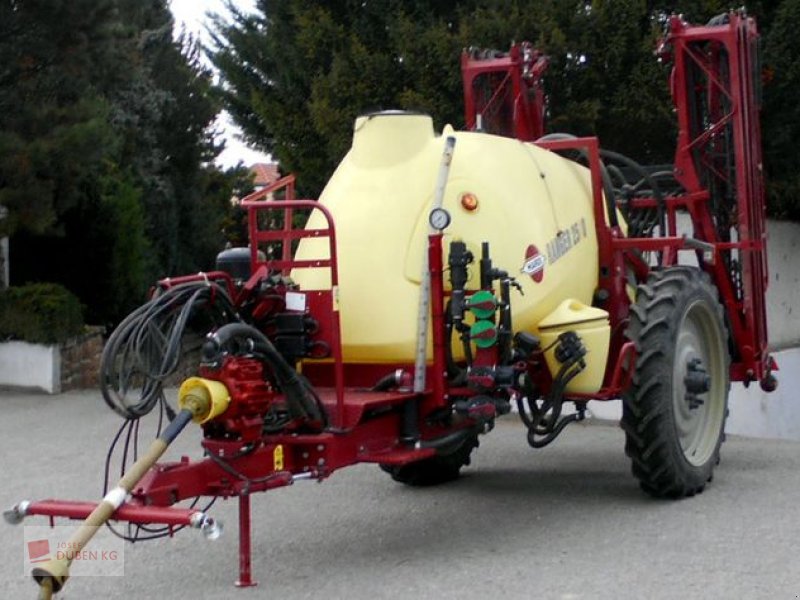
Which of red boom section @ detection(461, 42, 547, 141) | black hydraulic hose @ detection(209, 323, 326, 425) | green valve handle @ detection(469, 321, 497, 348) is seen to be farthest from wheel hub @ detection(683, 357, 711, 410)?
black hydraulic hose @ detection(209, 323, 326, 425)

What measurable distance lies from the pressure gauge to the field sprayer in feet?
0.09

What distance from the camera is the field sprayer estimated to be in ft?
20.8

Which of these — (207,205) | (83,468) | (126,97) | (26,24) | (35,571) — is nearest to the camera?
(35,571)

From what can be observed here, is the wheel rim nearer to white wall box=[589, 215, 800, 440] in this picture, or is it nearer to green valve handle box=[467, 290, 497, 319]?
green valve handle box=[467, 290, 497, 319]

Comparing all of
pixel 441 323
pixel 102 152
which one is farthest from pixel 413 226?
pixel 102 152

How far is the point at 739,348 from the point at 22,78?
1014 cm

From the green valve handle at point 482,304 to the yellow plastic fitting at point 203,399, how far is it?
142cm

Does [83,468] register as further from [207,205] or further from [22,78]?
[207,205]

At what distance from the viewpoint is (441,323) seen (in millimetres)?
7086

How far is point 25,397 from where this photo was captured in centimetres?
1580

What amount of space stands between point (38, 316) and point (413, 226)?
10005 millimetres

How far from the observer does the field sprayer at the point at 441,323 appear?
6.35 m

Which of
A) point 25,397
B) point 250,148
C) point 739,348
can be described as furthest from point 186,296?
point 250,148

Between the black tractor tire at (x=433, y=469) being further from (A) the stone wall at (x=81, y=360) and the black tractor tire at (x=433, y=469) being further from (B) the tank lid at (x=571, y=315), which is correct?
(A) the stone wall at (x=81, y=360)
